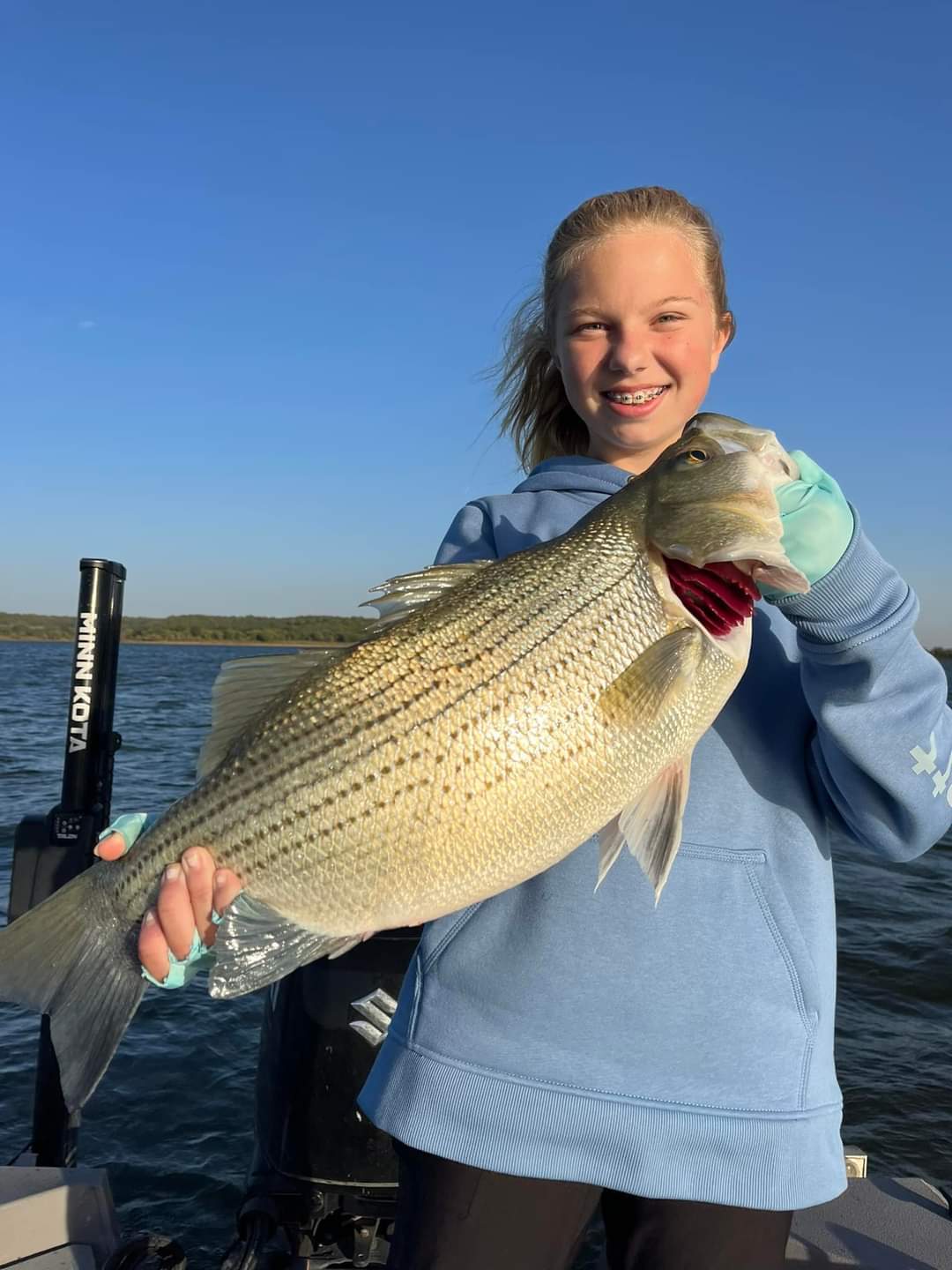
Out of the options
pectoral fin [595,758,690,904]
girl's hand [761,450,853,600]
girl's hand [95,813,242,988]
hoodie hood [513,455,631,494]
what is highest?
hoodie hood [513,455,631,494]

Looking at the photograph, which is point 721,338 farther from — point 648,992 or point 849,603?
point 648,992

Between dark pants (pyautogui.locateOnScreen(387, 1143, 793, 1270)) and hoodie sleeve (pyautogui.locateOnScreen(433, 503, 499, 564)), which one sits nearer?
dark pants (pyautogui.locateOnScreen(387, 1143, 793, 1270))

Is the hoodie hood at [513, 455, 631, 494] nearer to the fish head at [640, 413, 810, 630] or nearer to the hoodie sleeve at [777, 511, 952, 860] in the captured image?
the fish head at [640, 413, 810, 630]

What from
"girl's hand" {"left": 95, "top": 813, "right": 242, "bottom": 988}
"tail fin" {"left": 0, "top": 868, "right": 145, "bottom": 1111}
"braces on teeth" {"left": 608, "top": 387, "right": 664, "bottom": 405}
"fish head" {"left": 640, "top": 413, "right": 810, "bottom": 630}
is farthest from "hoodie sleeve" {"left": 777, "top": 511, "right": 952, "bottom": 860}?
"tail fin" {"left": 0, "top": 868, "right": 145, "bottom": 1111}

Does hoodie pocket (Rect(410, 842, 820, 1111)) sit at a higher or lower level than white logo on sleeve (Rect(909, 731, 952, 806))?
lower

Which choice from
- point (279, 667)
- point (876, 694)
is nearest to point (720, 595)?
point (876, 694)

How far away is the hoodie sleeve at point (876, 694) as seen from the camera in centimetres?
220

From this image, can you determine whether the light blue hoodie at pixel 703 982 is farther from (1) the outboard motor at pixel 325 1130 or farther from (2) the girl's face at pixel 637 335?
(1) the outboard motor at pixel 325 1130

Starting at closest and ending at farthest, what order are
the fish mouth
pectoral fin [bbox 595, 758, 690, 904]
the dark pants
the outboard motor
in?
the dark pants
pectoral fin [bbox 595, 758, 690, 904]
the fish mouth
the outboard motor

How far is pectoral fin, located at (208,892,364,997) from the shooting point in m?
2.49

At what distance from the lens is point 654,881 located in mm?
2264

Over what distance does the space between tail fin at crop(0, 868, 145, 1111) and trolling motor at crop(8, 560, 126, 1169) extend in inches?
64.0

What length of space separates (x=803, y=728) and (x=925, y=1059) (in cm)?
724

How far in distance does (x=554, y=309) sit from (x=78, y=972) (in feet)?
8.46
